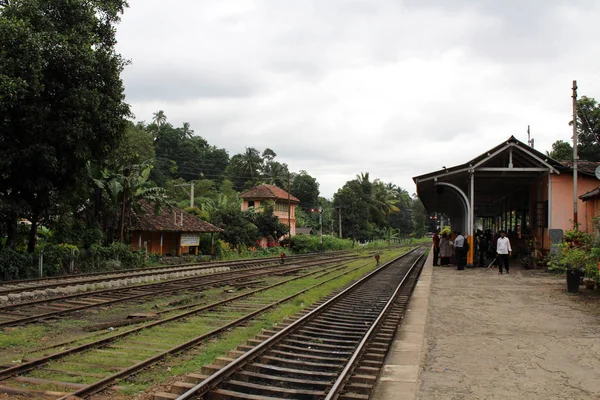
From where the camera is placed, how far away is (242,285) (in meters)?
15.7

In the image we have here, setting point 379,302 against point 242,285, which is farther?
point 242,285

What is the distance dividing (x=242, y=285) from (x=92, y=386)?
1050cm

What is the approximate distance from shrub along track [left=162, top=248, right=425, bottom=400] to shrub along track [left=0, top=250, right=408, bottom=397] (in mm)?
970

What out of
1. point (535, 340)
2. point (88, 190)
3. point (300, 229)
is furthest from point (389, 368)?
point (300, 229)

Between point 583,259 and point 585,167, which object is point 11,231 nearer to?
point 583,259

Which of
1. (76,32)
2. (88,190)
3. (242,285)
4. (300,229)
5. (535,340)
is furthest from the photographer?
(300,229)

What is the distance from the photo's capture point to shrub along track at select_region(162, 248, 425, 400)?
527cm

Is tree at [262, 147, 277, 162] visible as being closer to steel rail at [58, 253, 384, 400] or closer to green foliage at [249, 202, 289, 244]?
green foliage at [249, 202, 289, 244]

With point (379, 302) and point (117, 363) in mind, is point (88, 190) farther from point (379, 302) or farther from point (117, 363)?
point (117, 363)

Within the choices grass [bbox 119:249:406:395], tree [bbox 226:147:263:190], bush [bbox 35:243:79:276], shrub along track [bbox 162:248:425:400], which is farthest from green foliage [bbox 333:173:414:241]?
shrub along track [bbox 162:248:425:400]

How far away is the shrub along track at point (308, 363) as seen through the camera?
527cm

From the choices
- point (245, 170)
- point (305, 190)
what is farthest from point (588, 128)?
point (245, 170)

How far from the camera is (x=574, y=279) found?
12742 mm

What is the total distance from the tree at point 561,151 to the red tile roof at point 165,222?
25165 millimetres
